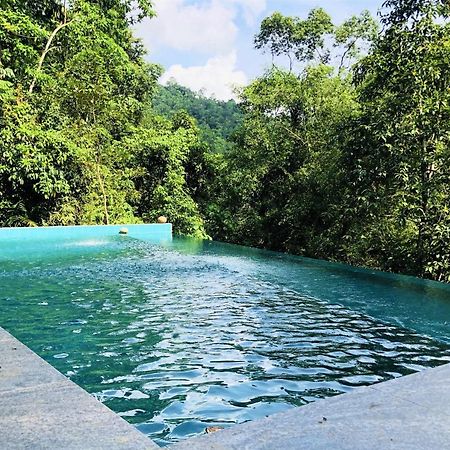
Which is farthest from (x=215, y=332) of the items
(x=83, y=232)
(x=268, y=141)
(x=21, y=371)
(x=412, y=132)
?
(x=268, y=141)

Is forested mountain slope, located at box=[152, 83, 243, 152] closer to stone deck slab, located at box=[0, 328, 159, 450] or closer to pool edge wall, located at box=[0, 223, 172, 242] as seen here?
pool edge wall, located at box=[0, 223, 172, 242]

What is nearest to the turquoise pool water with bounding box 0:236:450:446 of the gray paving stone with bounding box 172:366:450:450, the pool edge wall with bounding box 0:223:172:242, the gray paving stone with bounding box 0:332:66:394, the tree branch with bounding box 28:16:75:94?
the gray paving stone with bounding box 0:332:66:394

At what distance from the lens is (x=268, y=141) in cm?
1305

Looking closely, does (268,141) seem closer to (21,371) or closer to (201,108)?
(21,371)

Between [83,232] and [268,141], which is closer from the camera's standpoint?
[83,232]

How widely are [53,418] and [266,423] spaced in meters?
0.63

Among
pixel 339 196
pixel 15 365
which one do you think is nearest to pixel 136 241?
pixel 339 196

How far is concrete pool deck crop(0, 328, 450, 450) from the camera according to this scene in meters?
1.39

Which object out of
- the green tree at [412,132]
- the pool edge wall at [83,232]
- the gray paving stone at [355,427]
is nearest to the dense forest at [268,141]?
the green tree at [412,132]

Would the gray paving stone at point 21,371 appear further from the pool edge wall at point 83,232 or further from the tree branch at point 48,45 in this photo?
the tree branch at point 48,45

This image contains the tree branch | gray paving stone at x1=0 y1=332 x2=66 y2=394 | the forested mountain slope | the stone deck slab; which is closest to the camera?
the stone deck slab

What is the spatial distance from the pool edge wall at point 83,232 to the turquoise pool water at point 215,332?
3.39m

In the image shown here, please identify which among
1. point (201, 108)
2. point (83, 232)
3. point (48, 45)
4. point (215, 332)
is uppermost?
point (201, 108)

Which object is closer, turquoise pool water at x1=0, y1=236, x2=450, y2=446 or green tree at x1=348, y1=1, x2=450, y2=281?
turquoise pool water at x1=0, y1=236, x2=450, y2=446
